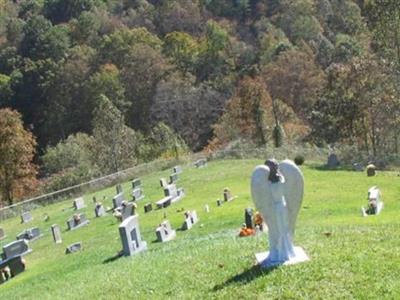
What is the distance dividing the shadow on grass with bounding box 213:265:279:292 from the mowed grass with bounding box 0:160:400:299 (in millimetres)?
22

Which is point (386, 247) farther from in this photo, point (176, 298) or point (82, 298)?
point (82, 298)

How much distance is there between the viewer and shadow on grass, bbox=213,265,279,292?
1112cm

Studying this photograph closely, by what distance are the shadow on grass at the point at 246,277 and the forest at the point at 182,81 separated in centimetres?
3379

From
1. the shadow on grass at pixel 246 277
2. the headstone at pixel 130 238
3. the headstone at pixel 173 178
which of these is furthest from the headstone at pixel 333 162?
the shadow on grass at pixel 246 277

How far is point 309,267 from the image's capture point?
11.1 metres

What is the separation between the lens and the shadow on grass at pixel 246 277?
11.1 metres

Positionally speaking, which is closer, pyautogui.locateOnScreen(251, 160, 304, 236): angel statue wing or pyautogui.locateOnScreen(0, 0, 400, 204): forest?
pyautogui.locateOnScreen(251, 160, 304, 236): angel statue wing

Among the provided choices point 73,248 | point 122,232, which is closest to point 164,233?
point 122,232

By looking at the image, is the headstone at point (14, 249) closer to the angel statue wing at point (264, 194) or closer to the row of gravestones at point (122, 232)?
the row of gravestones at point (122, 232)

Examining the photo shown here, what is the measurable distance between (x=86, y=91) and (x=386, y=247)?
78126 mm

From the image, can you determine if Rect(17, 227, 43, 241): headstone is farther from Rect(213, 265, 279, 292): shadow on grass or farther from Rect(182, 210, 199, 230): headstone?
Rect(213, 265, 279, 292): shadow on grass

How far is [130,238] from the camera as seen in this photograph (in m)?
19.0

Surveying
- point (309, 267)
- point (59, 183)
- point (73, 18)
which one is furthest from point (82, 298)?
point (73, 18)

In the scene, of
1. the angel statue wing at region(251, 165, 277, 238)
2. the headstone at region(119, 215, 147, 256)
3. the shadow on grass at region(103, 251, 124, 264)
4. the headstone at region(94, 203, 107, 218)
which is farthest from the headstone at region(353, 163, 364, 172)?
the angel statue wing at region(251, 165, 277, 238)
